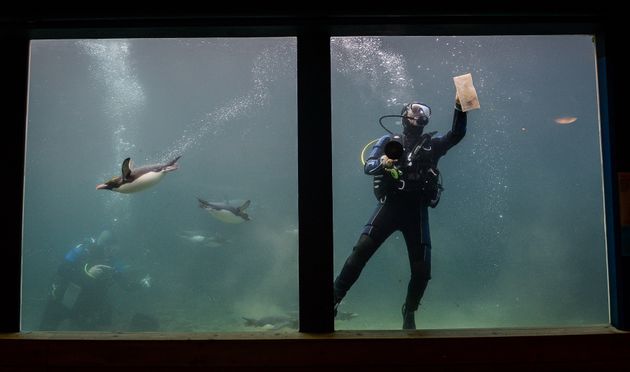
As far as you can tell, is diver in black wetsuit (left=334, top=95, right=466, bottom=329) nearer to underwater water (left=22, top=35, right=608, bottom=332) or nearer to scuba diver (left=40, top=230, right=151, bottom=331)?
scuba diver (left=40, top=230, right=151, bottom=331)

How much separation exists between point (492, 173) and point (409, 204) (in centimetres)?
4857

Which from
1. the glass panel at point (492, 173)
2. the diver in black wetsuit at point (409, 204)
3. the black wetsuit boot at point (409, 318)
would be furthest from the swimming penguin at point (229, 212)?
the glass panel at point (492, 173)

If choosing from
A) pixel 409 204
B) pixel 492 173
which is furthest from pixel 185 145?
pixel 409 204

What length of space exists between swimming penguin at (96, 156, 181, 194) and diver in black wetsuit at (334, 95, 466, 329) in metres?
2.23

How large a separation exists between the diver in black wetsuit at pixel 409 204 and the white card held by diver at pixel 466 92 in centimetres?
59

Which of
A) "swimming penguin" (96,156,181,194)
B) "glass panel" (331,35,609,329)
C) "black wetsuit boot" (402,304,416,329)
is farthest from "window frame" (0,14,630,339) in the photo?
"glass panel" (331,35,609,329)

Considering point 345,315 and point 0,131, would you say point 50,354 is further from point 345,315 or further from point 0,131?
point 345,315

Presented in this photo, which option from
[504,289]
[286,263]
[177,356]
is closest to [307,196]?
[177,356]

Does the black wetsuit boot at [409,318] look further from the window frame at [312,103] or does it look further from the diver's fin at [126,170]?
the diver's fin at [126,170]

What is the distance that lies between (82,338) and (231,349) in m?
0.81

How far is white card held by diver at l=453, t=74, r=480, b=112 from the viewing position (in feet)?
8.93

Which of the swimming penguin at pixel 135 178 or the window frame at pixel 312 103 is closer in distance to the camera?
the window frame at pixel 312 103

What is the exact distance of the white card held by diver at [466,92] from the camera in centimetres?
272

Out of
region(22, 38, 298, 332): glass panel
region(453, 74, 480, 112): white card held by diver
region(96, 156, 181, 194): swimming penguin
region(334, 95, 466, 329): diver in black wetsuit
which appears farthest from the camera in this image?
region(22, 38, 298, 332): glass panel
